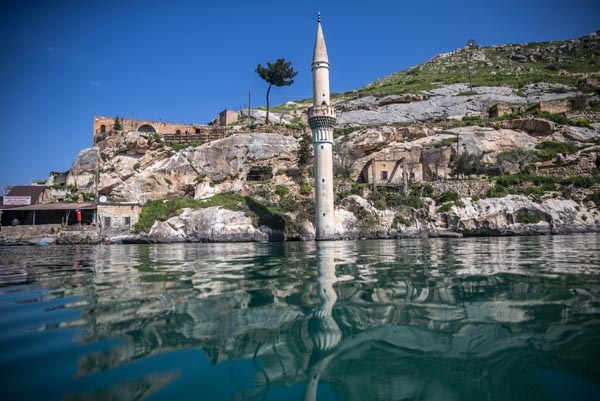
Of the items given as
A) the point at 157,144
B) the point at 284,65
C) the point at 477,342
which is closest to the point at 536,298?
the point at 477,342

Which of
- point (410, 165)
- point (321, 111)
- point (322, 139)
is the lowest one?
point (410, 165)

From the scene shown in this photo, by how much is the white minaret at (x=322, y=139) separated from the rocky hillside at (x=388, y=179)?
174 centimetres

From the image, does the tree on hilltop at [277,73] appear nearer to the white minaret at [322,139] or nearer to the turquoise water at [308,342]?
the white minaret at [322,139]

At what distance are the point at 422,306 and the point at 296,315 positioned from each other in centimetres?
143

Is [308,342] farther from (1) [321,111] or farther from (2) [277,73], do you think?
(2) [277,73]

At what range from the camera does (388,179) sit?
36188mm

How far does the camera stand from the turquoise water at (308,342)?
2051 millimetres

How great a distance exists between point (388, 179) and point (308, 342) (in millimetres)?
34755

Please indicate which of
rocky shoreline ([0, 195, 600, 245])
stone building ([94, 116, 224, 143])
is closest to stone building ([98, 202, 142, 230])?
rocky shoreline ([0, 195, 600, 245])

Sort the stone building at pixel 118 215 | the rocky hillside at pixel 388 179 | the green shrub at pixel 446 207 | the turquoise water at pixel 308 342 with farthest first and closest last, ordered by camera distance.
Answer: the stone building at pixel 118 215, the green shrub at pixel 446 207, the rocky hillside at pixel 388 179, the turquoise water at pixel 308 342

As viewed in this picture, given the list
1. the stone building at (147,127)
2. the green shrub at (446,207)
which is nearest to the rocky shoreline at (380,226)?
the green shrub at (446,207)

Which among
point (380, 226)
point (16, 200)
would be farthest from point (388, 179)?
point (16, 200)

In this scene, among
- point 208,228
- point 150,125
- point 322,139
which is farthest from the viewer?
point 150,125

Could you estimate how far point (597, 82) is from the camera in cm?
5588
